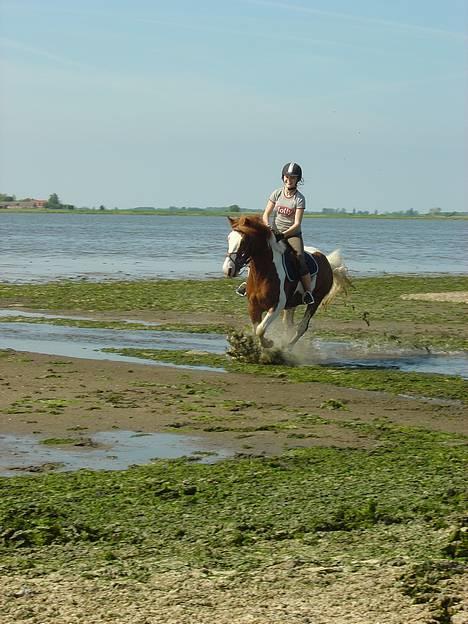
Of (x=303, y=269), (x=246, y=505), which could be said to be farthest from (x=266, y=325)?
(x=246, y=505)

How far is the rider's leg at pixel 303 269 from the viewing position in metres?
15.8

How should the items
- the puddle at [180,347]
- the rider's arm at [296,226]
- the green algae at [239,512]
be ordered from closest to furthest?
the green algae at [239,512], the rider's arm at [296,226], the puddle at [180,347]

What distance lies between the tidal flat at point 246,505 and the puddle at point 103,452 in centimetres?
22

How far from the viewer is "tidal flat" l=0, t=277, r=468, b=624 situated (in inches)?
233

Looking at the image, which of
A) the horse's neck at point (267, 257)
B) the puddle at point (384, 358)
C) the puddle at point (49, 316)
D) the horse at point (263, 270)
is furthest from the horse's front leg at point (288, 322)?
the puddle at point (49, 316)

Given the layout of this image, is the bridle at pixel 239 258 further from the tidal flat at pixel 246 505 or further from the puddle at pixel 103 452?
the puddle at pixel 103 452

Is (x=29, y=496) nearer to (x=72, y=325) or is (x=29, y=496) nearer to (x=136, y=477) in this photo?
(x=136, y=477)

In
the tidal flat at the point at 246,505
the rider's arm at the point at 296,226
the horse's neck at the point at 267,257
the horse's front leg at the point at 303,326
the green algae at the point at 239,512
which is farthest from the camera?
the horse's front leg at the point at 303,326

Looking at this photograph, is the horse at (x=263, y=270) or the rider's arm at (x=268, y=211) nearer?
the horse at (x=263, y=270)

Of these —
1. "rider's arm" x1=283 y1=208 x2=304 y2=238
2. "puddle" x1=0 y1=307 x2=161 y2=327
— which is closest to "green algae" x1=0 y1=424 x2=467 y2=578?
"rider's arm" x1=283 y1=208 x2=304 y2=238

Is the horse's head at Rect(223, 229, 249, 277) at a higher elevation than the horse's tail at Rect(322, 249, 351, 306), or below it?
higher

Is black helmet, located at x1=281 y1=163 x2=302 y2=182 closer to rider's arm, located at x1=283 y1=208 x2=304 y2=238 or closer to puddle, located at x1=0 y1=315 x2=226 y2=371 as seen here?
rider's arm, located at x1=283 y1=208 x2=304 y2=238

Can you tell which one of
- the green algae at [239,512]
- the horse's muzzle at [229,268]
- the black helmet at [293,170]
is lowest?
the green algae at [239,512]

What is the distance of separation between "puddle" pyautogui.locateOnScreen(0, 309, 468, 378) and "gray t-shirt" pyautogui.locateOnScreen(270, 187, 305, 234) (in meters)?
1.83
